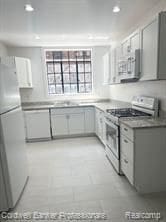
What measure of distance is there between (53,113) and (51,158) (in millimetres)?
1401

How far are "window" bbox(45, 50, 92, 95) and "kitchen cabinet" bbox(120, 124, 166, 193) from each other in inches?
126

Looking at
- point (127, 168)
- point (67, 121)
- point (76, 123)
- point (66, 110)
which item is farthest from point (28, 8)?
point (76, 123)

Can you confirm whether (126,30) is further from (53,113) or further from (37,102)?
(37,102)

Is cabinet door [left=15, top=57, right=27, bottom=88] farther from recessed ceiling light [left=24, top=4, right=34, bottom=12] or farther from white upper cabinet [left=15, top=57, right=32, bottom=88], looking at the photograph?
recessed ceiling light [left=24, top=4, right=34, bottom=12]

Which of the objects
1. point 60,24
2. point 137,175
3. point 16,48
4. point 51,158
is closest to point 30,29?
point 60,24

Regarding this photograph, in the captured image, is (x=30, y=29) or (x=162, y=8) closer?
(x=162, y=8)

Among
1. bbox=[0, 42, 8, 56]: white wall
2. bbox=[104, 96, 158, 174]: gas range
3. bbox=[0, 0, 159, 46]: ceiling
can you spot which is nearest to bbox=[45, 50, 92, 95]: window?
bbox=[0, 0, 159, 46]: ceiling

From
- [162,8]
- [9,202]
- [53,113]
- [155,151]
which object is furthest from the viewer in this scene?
[53,113]

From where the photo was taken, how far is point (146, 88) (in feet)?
9.52

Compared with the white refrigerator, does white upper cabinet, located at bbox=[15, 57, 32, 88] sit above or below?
above

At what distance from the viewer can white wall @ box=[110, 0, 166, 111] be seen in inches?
93.6

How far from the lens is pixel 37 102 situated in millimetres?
4906

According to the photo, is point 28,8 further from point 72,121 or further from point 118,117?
point 72,121

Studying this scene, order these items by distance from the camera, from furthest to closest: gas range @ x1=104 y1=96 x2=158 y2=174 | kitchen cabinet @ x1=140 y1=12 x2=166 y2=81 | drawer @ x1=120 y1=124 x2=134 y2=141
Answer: gas range @ x1=104 y1=96 x2=158 y2=174
drawer @ x1=120 y1=124 x2=134 y2=141
kitchen cabinet @ x1=140 y1=12 x2=166 y2=81
